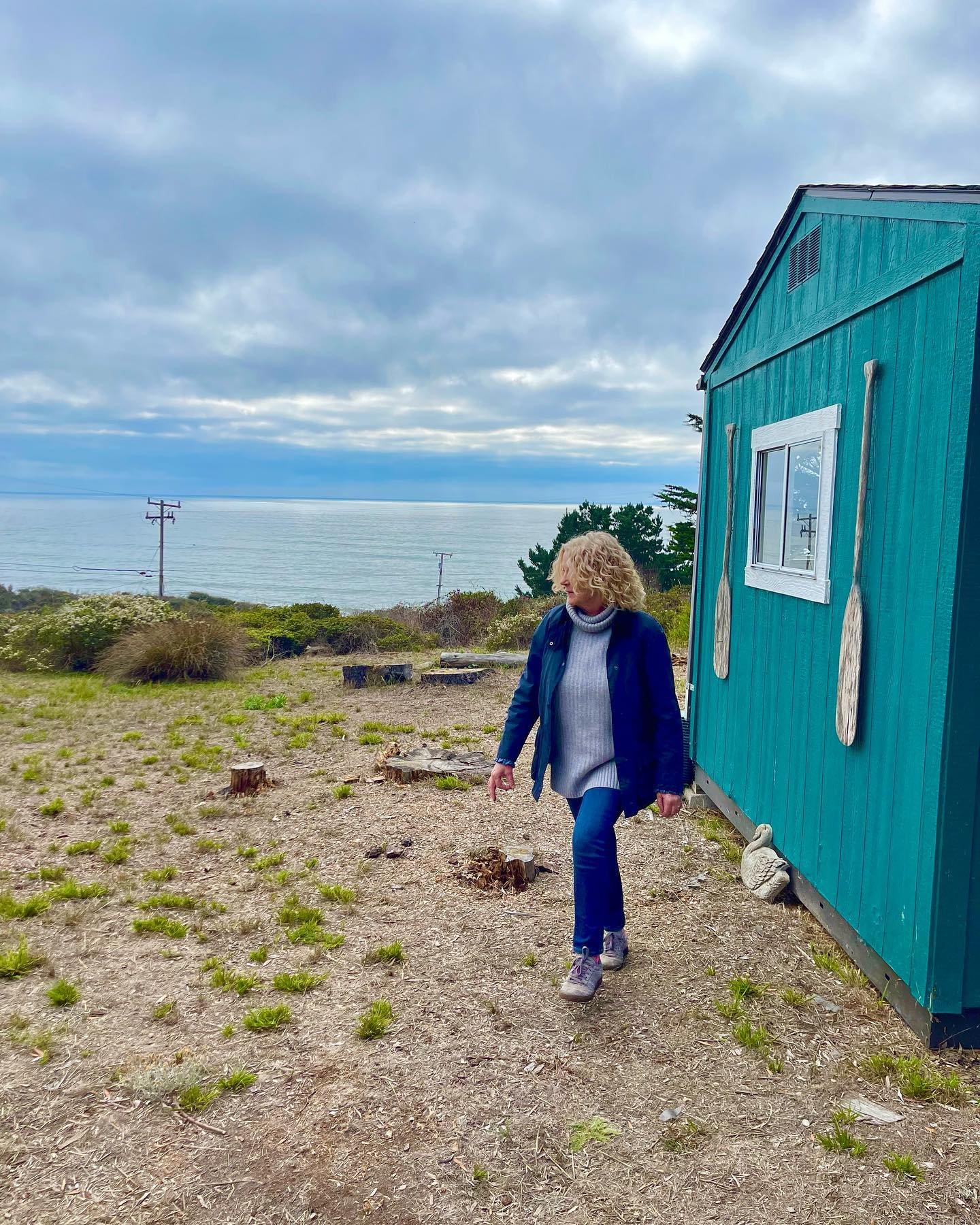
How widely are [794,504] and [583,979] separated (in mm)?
2691

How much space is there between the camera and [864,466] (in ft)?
11.9

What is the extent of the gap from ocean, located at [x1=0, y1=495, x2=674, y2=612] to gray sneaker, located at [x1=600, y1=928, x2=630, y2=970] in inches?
790

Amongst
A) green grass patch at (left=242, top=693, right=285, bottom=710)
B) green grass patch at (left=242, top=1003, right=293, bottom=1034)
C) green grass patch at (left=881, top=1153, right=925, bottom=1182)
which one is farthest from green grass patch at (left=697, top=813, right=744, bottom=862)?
green grass patch at (left=242, top=693, right=285, bottom=710)

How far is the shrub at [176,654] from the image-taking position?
40.8 ft

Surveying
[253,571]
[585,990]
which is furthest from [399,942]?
[253,571]

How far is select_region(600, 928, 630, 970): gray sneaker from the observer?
3.81m

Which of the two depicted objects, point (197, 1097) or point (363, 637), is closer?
point (197, 1097)

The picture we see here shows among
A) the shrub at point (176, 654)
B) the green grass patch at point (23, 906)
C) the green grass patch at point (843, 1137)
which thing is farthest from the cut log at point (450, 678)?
the green grass patch at point (843, 1137)

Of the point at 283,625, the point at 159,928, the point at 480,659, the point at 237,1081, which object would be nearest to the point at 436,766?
the point at 159,928

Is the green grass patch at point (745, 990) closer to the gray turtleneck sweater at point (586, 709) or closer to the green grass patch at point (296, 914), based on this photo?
→ the gray turtleneck sweater at point (586, 709)

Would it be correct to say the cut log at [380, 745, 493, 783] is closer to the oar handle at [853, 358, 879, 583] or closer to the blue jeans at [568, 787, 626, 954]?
the blue jeans at [568, 787, 626, 954]

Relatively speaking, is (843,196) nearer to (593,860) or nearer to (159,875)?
(593,860)

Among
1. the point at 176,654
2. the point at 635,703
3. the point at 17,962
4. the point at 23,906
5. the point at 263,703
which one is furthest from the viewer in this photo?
the point at 176,654

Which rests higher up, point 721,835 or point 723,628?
point 723,628
